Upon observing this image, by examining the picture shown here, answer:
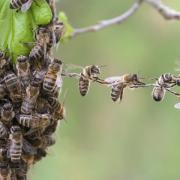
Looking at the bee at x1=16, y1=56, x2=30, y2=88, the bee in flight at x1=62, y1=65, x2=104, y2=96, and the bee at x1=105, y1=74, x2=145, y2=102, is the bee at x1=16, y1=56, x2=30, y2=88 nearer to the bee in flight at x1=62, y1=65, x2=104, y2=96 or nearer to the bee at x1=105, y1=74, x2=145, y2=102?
the bee in flight at x1=62, y1=65, x2=104, y2=96

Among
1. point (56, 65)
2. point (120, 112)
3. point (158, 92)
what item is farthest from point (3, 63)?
point (120, 112)

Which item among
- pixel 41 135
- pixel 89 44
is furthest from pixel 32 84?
pixel 89 44

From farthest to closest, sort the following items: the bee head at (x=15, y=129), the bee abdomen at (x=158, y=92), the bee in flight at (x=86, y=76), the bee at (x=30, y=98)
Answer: the bee abdomen at (x=158, y=92) < the bee in flight at (x=86, y=76) < the bee head at (x=15, y=129) < the bee at (x=30, y=98)

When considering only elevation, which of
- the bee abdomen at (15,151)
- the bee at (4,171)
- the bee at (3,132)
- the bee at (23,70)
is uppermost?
the bee at (23,70)

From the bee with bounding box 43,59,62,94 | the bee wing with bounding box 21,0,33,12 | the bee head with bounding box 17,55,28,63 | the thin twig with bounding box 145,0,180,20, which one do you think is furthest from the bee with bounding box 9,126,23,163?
the thin twig with bounding box 145,0,180,20

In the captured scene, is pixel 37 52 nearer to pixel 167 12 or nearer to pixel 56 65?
pixel 56 65

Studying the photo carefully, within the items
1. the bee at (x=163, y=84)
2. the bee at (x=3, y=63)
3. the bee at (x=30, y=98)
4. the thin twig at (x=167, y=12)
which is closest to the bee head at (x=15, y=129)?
the bee at (x=30, y=98)

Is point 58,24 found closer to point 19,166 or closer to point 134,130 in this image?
point 19,166

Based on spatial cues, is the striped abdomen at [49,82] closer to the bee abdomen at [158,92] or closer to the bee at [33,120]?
the bee at [33,120]
